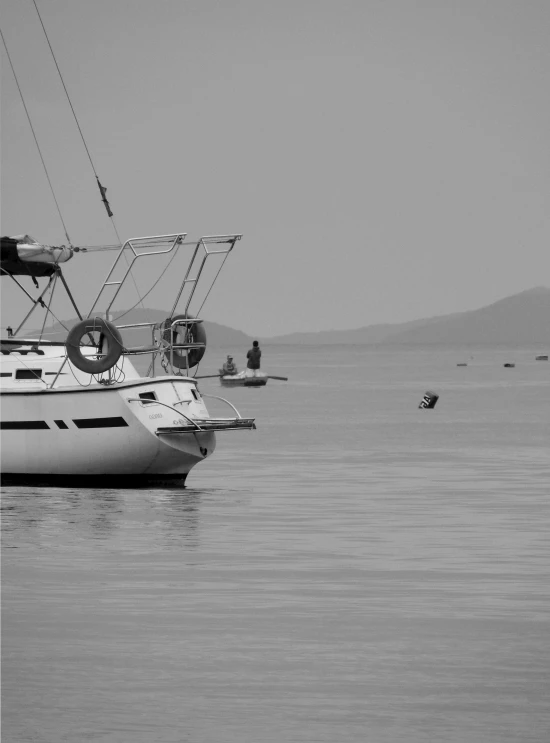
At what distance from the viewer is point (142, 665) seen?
12727mm

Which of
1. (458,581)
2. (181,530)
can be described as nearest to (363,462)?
(181,530)

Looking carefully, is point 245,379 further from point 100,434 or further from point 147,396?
point 147,396

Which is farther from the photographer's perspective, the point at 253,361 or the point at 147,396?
the point at 253,361

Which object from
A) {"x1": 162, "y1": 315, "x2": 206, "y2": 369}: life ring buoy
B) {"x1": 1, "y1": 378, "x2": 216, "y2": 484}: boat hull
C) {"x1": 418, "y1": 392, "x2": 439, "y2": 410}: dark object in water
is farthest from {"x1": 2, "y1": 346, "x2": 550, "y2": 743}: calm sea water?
{"x1": 418, "y1": 392, "x2": 439, "y2": 410}: dark object in water

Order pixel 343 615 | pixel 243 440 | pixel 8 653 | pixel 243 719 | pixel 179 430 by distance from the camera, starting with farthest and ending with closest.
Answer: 1. pixel 243 440
2. pixel 179 430
3. pixel 343 615
4. pixel 8 653
5. pixel 243 719

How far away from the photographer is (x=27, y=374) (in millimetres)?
27469

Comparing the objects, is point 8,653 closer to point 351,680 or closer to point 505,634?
point 351,680

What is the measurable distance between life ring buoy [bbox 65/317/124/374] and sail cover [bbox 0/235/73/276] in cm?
292

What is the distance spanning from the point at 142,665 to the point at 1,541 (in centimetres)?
868

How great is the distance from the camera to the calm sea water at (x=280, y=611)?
1116cm

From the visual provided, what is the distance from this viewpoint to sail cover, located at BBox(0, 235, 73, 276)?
1160 inches

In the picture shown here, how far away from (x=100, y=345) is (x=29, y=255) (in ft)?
11.5

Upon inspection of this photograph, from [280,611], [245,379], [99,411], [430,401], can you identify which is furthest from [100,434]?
[245,379]

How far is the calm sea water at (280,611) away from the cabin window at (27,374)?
2063 mm
